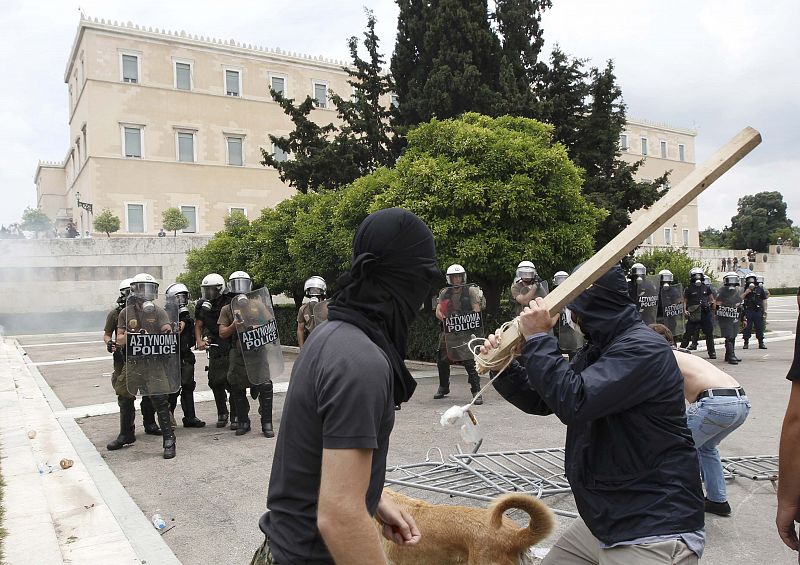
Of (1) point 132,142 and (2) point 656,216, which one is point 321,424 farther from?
(1) point 132,142

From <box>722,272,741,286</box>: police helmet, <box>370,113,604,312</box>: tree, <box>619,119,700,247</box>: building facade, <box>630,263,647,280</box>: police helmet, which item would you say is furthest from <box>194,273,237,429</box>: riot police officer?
<box>619,119,700,247</box>: building facade

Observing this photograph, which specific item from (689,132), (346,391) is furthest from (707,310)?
(689,132)

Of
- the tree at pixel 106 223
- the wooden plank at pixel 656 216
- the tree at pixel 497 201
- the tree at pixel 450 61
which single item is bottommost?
the wooden plank at pixel 656 216

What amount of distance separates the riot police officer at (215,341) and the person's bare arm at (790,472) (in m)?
7.11

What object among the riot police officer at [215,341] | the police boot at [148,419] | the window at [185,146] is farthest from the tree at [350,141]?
the window at [185,146]

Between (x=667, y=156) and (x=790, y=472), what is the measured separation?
68.1 metres

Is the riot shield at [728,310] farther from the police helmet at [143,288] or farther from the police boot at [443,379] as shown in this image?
the police helmet at [143,288]

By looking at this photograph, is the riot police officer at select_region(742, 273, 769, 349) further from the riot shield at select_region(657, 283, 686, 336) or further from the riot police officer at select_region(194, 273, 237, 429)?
the riot police officer at select_region(194, 273, 237, 429)

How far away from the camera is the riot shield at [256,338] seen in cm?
796

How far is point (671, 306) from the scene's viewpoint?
14.3 meters

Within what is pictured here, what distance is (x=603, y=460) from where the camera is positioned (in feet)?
7.39

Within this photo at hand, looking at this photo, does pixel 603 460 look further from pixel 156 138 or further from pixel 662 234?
pixel 662 234

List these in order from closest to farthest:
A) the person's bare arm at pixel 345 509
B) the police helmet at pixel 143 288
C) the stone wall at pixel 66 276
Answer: the person's bare arm at pixel 345 509, the police helmet at pixel 143 288, the stone wall at pixel 66 276

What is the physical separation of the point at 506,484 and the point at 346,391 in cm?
403
